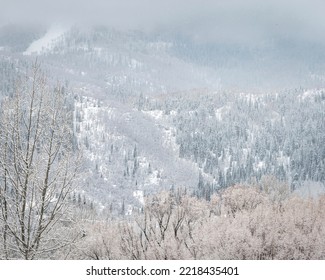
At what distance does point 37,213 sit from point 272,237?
19050mm

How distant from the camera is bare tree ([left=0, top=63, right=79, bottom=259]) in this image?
11.5 meters

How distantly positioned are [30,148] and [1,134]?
77 centimetres

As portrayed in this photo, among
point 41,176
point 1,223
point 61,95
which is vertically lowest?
point 1,223

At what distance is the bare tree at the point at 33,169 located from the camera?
11539 millimetres

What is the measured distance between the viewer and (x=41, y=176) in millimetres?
12180

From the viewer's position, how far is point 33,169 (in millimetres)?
11578

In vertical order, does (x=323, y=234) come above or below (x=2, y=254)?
below

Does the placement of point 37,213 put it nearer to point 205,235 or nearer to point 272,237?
point 272,237
